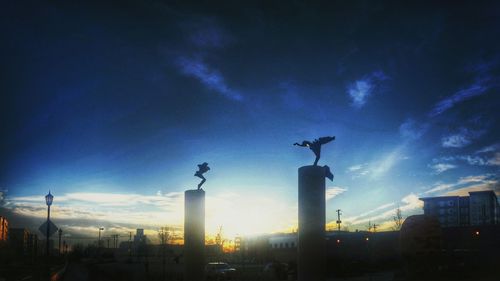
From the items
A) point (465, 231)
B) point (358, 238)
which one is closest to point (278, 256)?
point (358, 238)

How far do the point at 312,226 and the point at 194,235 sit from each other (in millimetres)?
6070

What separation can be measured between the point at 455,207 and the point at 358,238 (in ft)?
337

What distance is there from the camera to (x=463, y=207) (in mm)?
152125

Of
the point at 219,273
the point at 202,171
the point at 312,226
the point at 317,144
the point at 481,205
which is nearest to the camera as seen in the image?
the point at 312,226

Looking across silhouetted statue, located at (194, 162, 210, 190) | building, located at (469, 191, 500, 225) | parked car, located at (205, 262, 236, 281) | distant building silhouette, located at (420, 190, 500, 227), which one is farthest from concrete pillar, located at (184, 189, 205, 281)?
building, located at (469, 191, 500, 225)

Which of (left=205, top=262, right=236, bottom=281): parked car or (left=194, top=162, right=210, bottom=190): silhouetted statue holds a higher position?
(left=194, top=162, right=210, bottom=190): silhouetted statue

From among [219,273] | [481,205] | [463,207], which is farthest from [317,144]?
[463,207]

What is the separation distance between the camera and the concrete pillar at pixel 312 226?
885 centimetres

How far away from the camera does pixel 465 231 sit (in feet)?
198

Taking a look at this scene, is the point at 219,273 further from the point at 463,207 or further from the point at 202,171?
the point at 463,207

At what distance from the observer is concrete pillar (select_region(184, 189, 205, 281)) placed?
14.1 metres

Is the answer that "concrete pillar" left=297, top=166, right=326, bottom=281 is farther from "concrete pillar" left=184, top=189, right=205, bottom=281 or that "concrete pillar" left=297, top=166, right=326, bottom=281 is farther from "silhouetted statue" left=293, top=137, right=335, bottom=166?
"concrete pillar" left=184, top=189, right=205, bottom=281

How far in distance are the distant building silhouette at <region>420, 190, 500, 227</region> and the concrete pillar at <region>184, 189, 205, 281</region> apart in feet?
485

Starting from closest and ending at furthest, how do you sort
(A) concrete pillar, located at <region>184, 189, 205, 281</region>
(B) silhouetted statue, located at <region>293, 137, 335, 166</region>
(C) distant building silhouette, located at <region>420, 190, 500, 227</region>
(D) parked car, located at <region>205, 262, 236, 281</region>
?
(B) silhouetted statue, located at <region>293, 137, 335, 166</region> → (A) concrete pillar, located at <region>184, 189, 205, 281</region> → (D) parked car, located at <region>205, 262, 236, 281</region> → (C) distant building silhouette, located at <region>420, 190, 500, 227</region>
